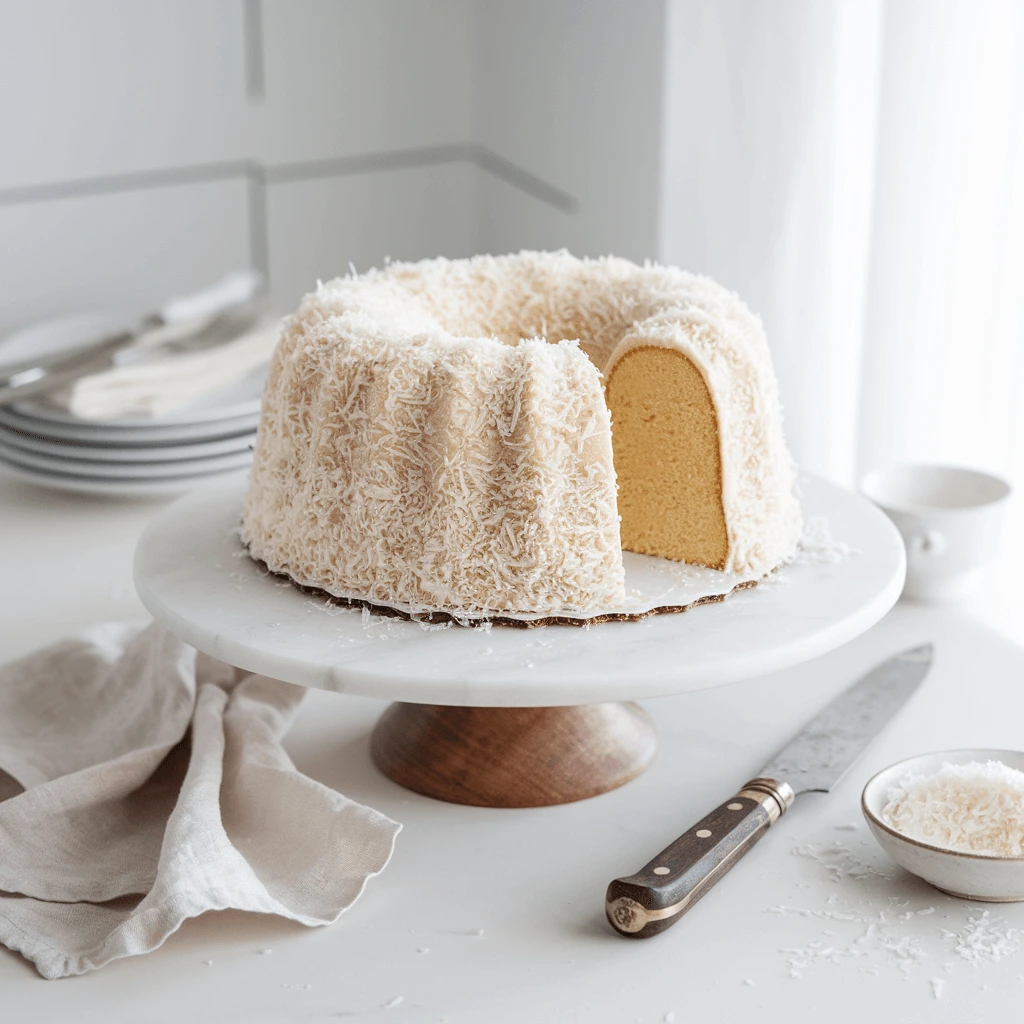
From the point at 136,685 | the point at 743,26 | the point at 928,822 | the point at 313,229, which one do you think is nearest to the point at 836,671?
the point at 928,822

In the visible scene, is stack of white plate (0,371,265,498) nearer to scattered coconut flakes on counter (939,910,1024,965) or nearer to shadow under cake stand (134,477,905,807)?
shadow under cake stand (134,477,905,807)

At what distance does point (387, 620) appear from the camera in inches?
36.2

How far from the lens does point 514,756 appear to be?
1.01 metres

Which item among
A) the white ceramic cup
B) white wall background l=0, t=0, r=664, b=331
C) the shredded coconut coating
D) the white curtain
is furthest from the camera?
white wall background l=0, t=0, r=664, b=331

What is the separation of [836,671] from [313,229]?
1.27 meters

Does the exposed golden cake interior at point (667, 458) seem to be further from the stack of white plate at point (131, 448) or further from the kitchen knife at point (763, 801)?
the stack of white plate at point (131, 448)

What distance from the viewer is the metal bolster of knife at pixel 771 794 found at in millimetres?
940

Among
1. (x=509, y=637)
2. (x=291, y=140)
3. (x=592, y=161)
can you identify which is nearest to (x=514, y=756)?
(x=509, y=637)

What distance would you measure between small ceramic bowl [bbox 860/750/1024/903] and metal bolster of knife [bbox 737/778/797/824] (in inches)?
2.6

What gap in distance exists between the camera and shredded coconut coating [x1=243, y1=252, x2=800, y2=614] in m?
0.92

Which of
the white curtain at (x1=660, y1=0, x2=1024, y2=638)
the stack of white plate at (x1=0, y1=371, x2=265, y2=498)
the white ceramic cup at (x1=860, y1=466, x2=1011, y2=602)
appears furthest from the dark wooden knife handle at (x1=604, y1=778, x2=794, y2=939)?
the stack of white plate at (x1=0, y1=371, x2=265, y2=498)

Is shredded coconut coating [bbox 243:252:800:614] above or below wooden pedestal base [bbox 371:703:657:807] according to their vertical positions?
above

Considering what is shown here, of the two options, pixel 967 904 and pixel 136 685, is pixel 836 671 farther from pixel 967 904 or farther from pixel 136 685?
pixel 136 685

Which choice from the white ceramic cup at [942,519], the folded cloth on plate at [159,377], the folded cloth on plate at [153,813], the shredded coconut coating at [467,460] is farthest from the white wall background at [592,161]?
the folded cloth on plate at [153,813]
